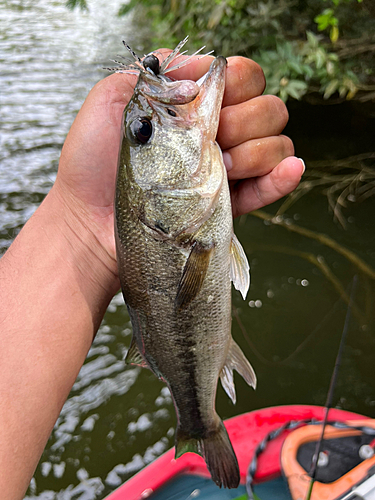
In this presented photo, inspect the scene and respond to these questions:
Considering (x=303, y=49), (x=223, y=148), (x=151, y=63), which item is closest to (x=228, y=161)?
(x=223, y=148)

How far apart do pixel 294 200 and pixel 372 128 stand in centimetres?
230

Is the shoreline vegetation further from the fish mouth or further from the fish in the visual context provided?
the fish

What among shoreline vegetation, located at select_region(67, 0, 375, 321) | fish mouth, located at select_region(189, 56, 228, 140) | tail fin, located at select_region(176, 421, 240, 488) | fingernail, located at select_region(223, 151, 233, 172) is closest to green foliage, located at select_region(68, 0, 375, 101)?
shoreline vegetation, located at select_region(67, 0, 375, 321)

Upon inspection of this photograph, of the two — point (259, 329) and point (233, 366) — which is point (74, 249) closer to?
point (233, 366)

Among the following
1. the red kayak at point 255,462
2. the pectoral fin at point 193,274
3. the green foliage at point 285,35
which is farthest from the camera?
the green foliage at point 285,35

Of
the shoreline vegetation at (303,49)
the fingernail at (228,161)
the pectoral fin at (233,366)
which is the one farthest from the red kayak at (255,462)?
the fingernail at (228,161)

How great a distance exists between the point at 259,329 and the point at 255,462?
156cm

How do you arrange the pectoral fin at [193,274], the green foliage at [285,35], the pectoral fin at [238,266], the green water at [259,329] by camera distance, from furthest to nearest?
the green foliage at [285,35], the green water at [259,329], the pectoral fin at [238,266], the pectoral fin at [193,274]

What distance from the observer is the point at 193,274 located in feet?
5.29

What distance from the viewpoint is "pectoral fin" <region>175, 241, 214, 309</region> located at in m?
1.61

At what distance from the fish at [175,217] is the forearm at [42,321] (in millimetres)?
435

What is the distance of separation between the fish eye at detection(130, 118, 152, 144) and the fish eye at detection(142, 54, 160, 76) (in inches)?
7.1

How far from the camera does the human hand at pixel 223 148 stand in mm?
1874

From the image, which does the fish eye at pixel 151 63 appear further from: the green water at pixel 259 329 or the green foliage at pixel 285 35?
the green water at pixel 259 329
